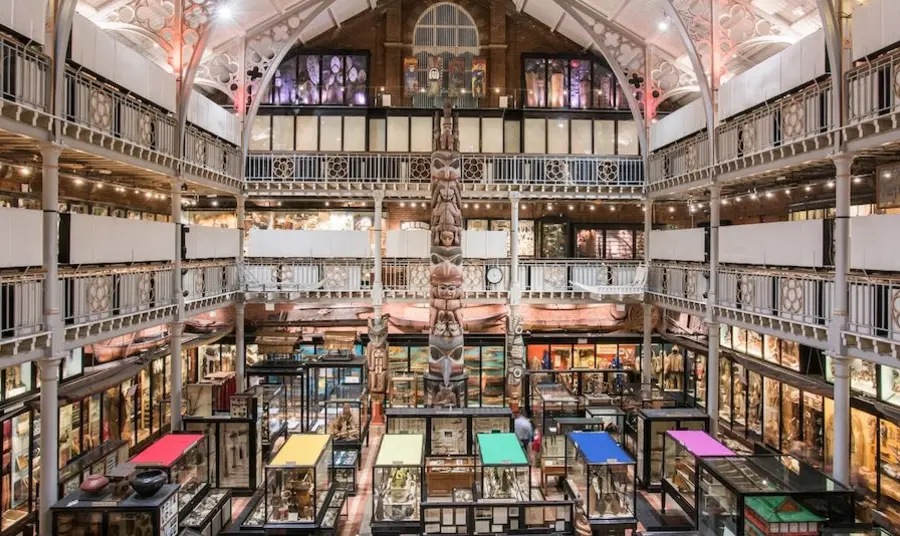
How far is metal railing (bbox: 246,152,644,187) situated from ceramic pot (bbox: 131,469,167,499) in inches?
500

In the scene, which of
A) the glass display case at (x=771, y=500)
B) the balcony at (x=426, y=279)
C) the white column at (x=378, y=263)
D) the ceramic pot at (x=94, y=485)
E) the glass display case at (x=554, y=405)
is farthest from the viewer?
the balcony at (x=426, y=279)

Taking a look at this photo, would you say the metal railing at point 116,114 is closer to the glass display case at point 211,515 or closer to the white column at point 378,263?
the white column at point 378,263

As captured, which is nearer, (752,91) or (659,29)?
(752,91)

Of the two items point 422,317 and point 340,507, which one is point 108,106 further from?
point 422,317

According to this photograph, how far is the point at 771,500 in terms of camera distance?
9.61 meters

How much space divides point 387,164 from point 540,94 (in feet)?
25.4

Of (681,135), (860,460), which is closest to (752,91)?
(681,135)

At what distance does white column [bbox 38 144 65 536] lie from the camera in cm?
1071

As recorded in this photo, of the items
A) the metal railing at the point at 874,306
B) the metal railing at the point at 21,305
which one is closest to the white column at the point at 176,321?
the metal railing at the point at 21,305

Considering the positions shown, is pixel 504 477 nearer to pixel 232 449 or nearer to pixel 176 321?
pixel 232 449

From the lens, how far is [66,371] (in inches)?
573

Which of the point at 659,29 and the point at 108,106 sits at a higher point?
the point at 659,29

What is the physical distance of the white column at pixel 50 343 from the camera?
1071 cm

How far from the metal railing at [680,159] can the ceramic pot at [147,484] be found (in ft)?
50.0
